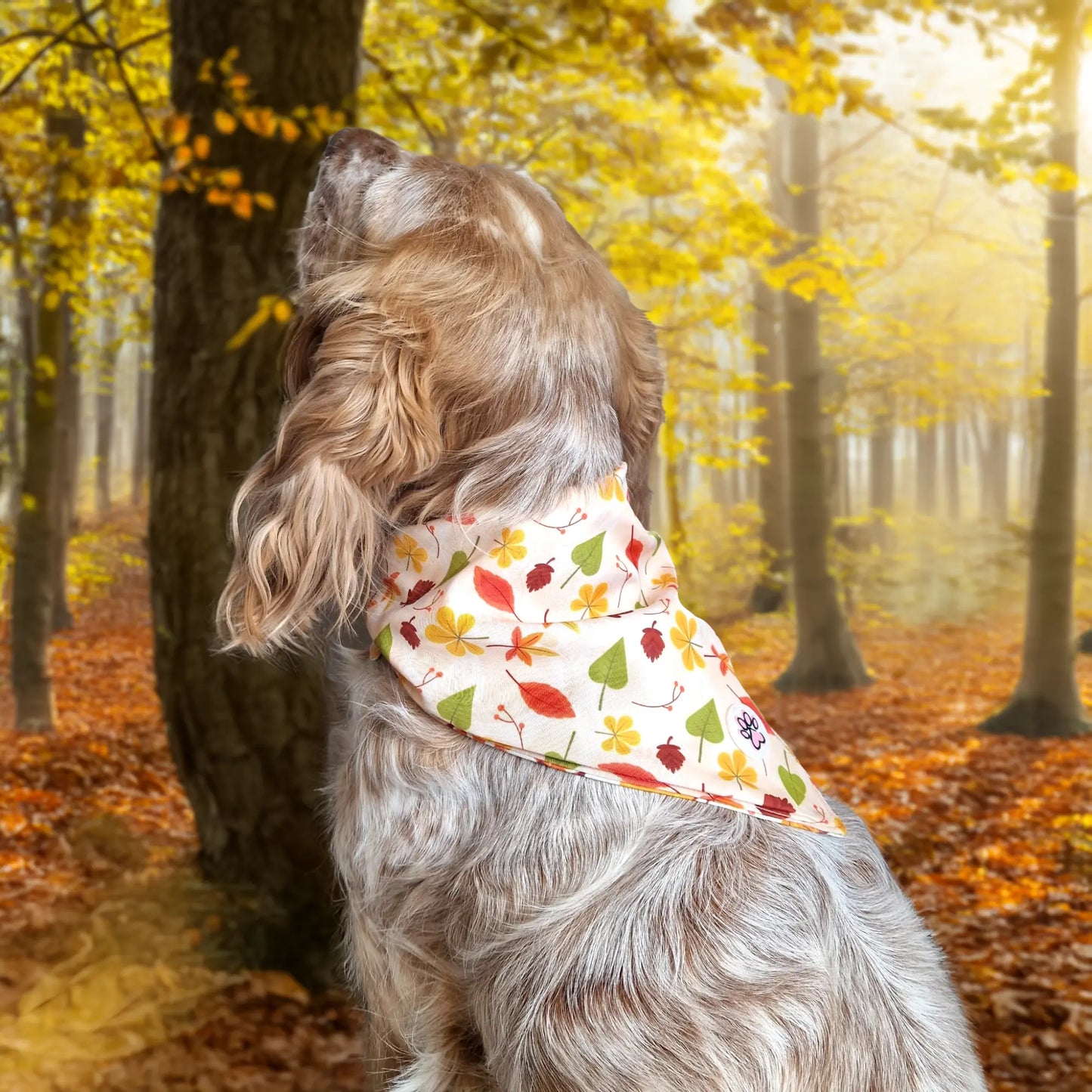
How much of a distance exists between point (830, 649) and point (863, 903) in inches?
334

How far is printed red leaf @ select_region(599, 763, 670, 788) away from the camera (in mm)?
1908

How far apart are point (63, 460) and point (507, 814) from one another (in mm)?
8708

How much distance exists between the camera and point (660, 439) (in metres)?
9.69

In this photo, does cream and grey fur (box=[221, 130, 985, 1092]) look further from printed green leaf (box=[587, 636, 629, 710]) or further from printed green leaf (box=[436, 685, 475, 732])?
printed green leaf (box=[587, 636, 629, 710])

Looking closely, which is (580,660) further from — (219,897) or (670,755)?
(219,897)

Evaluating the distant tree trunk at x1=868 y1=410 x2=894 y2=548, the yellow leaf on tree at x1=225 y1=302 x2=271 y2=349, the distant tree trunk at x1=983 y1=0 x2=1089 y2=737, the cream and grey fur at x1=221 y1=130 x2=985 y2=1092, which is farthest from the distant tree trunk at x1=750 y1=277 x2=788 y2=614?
the cream and grey fur at x1=221 y1=130 x2=985 y2=1092

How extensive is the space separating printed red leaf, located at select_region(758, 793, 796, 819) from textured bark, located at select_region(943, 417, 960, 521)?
1098 centimetres

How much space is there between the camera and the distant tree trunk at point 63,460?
28.6ft

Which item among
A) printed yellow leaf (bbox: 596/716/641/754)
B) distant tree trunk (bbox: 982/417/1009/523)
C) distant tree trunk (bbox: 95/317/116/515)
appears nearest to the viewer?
printed yellow leaf (bbox: 596/716/641/754)

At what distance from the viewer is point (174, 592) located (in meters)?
4.57

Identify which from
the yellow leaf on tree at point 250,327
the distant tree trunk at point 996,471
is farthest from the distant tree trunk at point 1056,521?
Result: the yellow leaf on tree at point 250,327

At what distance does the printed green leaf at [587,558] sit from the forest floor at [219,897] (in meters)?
3.30

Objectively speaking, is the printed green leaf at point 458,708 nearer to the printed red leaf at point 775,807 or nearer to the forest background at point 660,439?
the printed red leaf at point 775,807

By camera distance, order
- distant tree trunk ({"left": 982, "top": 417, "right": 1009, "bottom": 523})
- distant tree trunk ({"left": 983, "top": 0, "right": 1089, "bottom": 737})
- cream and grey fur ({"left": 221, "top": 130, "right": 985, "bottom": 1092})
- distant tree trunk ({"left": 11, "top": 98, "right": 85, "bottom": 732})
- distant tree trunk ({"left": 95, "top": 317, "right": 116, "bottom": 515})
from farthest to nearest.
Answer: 1. distant tree trunk ({"left": 95, "top": 317, "right": 116, "bottom": 515})
2. distant tree trunk ({"left": 982, "top": 417, "right": 1009, "bottom": 523})
3. distant tree trunk ({"left": 983, "top": 0, "right": 1089, "bottom": 737})
4. distant tree trunk ({"left": 11, "top": 98, "right": 85, "bottom": 732})
5. cream and grey fur ({"left": 221, "top": 130, "right": 985, "bottom": 1092})
